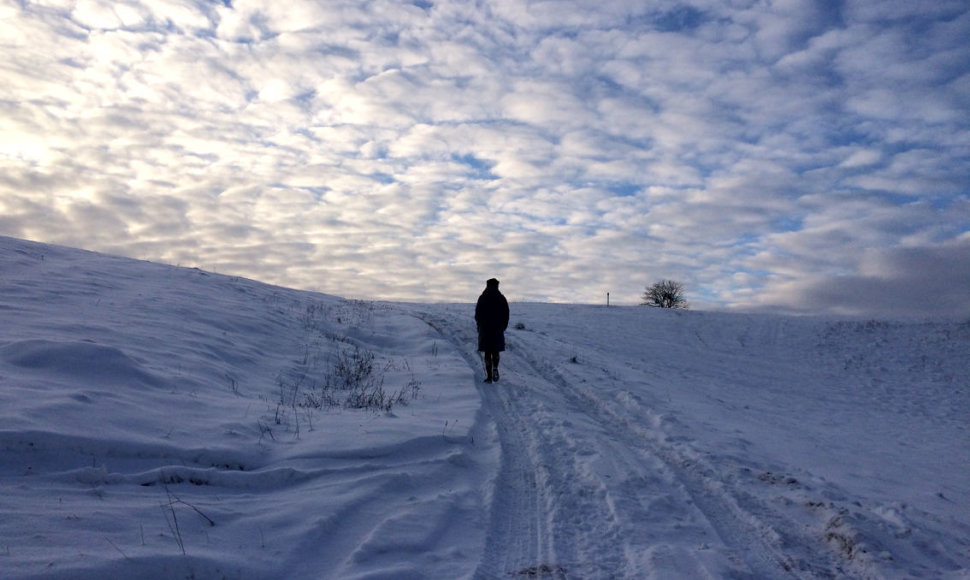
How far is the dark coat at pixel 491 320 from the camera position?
12484mm

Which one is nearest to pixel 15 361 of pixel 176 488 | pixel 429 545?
pixel 176 488

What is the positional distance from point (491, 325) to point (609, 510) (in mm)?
7450

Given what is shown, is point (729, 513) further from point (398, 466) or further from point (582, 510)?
point (398, 466)

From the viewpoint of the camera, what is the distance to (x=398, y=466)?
6141 millimetres

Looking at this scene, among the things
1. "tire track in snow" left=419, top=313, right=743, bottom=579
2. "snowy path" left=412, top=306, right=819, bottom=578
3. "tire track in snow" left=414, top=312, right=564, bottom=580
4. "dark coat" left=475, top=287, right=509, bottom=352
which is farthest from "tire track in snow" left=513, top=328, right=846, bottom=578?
"dark coat" left=475, top=287, right=509, bottom=352

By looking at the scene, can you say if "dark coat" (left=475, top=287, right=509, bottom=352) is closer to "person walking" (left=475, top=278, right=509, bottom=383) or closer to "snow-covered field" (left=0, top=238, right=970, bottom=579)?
"person walking" (left=475, top=278, right=509, bottom=383)

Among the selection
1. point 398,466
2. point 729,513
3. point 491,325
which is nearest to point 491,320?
point 491,325

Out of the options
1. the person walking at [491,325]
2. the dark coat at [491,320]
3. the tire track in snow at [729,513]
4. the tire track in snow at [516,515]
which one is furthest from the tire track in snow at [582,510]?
the dark coat at [491,320]

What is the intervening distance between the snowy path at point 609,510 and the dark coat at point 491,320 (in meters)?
2.97

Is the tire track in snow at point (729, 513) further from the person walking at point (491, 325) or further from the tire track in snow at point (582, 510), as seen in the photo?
the person walking at point (491, 325)

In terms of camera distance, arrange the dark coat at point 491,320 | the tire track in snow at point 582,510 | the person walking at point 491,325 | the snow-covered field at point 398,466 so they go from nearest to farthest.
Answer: the snow-covered field at point 398,466, the tire track in snow at point 582,510, the person walking at point 491,325, the dark coat at point 491,320

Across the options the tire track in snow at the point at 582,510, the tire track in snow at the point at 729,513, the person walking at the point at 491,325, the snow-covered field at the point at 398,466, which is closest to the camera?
the snow-covered field at the point at 398,466

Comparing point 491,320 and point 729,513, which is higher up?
point 491,320

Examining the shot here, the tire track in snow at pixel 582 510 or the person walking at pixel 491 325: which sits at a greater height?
the person walking at pixel 491 325
